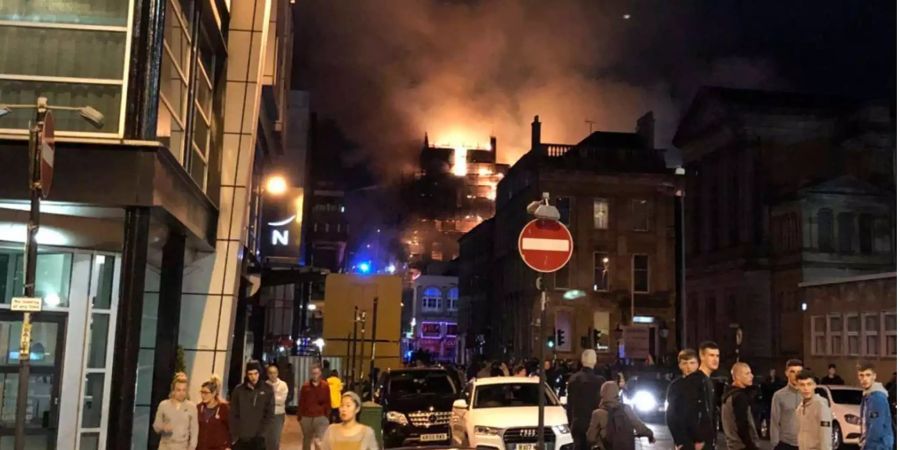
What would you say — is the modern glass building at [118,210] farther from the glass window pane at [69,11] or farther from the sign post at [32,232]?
the sign post at [32,232]

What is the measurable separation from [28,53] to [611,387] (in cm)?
908

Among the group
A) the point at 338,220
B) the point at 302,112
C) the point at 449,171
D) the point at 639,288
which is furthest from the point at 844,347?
the point at 449,171

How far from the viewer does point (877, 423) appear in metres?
10.7

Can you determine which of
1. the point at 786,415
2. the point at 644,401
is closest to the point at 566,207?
the point at 644,401

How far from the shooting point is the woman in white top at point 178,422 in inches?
405

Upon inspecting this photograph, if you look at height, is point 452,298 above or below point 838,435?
above

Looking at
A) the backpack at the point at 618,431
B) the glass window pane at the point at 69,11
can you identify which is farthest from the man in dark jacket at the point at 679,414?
the glass window pane at the point at 69,11

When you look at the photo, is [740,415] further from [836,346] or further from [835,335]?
[836,346]

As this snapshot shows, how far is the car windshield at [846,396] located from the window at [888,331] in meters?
16.3

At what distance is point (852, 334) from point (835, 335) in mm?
1645

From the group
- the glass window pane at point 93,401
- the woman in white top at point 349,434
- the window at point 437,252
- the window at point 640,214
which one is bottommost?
the glass window pane at point 93,401

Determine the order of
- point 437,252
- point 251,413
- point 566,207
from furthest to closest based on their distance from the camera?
point 437,252
point 566,207
point 251,413

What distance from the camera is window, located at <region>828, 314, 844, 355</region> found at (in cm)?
3888

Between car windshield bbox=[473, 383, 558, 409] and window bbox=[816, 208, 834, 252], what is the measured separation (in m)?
40.2
